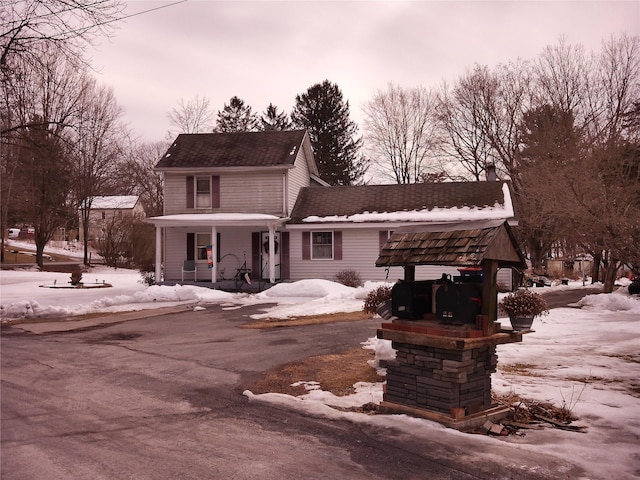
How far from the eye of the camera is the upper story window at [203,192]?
24.4 meters

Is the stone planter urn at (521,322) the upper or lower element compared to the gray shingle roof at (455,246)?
lower

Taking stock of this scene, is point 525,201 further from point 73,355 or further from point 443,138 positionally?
point 73,355

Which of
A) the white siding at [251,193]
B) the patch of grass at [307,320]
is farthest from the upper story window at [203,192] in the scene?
the patch of grass at [307,320]

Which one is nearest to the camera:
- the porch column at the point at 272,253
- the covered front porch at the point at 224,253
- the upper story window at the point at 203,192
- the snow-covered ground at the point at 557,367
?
the snow-covered ground at the point at 557,367

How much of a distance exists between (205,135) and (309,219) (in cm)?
743

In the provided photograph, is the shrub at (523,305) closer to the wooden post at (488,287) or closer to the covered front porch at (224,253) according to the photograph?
the wooden post at (488,287)

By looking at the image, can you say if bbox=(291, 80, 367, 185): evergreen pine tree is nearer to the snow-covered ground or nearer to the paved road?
the snow-covered ground

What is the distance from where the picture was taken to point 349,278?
886 inches

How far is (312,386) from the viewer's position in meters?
7.55

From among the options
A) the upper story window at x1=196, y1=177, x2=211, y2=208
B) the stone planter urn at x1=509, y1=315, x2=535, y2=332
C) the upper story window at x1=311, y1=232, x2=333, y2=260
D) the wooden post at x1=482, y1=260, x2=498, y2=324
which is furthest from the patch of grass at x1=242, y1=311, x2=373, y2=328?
the upper story window at x1=196, y1=177, x2=211, y2=208

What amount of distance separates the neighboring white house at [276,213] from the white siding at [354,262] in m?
0.04

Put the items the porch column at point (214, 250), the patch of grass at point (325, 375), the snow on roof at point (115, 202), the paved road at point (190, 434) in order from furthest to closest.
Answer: the snow on roof at point (115, 202)
the porch column at point (214, 250)
the patch of grass at point (325, 375)
the paved road at point (190, 434)

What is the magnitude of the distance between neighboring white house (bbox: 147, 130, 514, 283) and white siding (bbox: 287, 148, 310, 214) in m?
0.05

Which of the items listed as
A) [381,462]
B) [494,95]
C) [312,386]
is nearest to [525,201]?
[494,95]
